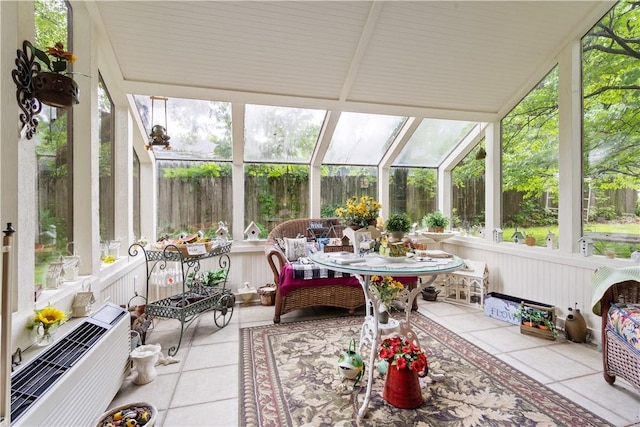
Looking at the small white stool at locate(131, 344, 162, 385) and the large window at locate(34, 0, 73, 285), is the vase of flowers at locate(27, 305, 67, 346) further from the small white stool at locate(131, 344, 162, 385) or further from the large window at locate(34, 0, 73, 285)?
the small white stool at locate(131, 344, 162, 385)

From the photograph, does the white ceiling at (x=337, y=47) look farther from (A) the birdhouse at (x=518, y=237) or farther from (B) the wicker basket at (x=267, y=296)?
(B) the wicker basket at (x=267, y=296)

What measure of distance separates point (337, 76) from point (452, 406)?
2.94 meters

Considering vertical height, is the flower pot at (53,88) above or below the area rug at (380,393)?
above

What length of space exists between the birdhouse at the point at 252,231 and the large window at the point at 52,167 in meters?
2.09

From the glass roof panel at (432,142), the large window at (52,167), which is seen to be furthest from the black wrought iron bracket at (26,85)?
the glass roof panel at (432,142)

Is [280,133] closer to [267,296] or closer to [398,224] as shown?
[267,296]

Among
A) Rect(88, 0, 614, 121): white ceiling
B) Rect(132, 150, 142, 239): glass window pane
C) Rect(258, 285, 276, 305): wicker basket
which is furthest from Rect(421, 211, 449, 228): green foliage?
Rect(132, 150, 142, 239): glass window pane

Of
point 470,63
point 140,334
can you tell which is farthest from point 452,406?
point 470,63

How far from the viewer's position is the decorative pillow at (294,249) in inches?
148

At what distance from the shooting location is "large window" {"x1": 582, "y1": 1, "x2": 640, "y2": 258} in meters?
2.58

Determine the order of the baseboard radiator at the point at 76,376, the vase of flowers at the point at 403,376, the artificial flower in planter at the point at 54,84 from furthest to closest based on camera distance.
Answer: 1. the vase of flowers at the point at 403,376
2. the artificial flower in planter at the point at 54,84
3. the baseboard radiator at the point at 76,376

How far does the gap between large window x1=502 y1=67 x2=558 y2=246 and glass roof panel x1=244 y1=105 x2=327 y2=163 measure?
2.40m

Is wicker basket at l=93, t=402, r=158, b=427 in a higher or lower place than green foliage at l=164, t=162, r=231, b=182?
lower

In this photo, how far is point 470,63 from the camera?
10.0 ft
